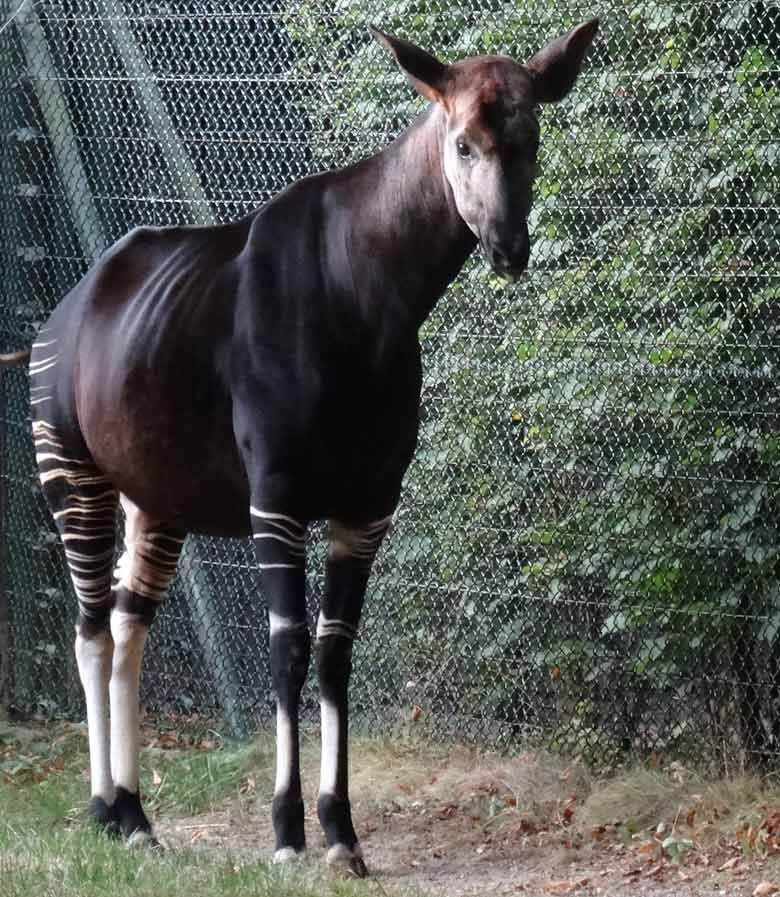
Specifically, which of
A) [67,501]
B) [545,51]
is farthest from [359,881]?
[545,51]

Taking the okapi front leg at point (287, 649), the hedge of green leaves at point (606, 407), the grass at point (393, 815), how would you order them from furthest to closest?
the hedge of green leaves at point (606, 407) < the okapi front leg at point (287, 649) < the grass at point (393, 815)

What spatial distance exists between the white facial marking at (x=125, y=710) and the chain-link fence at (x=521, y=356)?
4.37ft

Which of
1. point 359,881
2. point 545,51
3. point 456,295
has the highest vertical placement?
point 545,51

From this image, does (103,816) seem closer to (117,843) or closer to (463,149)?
(117,843)

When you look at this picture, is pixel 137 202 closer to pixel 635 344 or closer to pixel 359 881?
pixel 635 344

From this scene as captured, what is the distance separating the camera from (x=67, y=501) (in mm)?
4984

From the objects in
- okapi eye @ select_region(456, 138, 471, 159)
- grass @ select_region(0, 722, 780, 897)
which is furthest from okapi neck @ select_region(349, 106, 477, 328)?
grass @ select_region(0, 722, 780, 897)

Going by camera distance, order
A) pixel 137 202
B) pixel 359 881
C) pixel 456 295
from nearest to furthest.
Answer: pixel 359 881
pixel 456 295
pixel 137 202

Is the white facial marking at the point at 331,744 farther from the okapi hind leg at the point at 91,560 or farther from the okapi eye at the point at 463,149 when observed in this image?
the okapi eye at the point at 463,149

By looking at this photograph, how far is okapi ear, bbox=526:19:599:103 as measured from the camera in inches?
166

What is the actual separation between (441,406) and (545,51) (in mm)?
1857

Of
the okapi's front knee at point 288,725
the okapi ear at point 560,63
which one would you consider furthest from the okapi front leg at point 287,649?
the okapi ear at point 560,63

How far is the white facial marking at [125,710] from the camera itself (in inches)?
192

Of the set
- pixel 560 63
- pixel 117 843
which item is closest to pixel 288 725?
pixel 117 843
